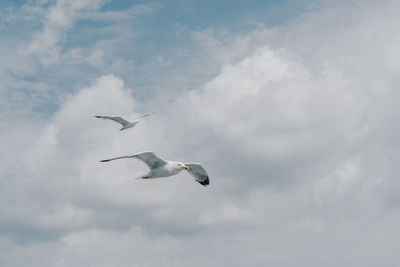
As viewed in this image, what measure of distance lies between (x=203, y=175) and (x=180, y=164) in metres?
11.2

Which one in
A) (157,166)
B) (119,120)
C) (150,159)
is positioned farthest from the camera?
(119,120)

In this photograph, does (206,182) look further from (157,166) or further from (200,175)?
(157,166)

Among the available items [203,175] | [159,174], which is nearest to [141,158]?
[159,174]

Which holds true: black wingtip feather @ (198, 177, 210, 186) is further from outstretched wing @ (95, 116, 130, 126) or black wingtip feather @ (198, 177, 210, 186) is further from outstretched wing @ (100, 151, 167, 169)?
outstretched wing @ (95, 116, 130, 126)

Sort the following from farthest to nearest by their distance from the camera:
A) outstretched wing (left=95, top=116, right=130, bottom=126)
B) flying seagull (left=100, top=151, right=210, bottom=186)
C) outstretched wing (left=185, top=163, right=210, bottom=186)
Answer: outstretched wing (left=95, top=116, right=130, bottom=126) < outstretched wing (left=185, top=163, right=210, bottom=186) < flying seagull (left=100, top=151, right=210, bottom=186)

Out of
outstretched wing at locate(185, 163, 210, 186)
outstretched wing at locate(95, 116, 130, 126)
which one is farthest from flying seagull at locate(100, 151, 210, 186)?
outstretched wing at locate(95, 116, 130, 126)

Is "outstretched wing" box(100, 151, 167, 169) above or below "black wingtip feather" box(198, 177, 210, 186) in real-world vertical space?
below

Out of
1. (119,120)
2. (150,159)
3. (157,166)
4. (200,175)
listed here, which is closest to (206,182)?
(200,175)

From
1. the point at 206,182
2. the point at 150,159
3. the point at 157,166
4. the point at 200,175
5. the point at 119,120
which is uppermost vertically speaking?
the point at 119,120

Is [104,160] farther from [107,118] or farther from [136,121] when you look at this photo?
[136,121]

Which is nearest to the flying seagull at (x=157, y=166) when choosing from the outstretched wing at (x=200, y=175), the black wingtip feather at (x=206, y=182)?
the outstretched wing at (x=200, y=175)

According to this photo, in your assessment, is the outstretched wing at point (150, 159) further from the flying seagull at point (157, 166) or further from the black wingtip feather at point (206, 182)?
the black wingtip feather at point (206, 182)

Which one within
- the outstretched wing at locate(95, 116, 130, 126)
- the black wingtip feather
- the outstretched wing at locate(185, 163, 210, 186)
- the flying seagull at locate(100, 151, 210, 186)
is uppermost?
the outstretched wing at locate(95, 116, 130, 126)

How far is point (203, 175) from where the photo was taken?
68.6 m
